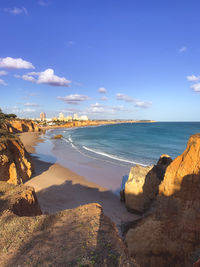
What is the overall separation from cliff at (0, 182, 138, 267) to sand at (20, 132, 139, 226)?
5.79 m

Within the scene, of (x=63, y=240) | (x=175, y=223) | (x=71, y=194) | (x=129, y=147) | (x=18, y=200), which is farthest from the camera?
(x=129, y=147)

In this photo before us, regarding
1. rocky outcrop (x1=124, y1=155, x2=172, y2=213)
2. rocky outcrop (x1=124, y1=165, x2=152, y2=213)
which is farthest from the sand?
rocky outcrop (x1=124, y1=155, x2=172, y2=213)

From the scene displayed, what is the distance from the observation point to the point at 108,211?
34.8 ft

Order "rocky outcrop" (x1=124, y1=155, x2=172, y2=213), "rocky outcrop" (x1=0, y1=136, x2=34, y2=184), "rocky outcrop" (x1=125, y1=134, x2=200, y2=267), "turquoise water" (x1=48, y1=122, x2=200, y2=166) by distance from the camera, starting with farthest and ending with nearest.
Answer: "turquoise water" (x1=48, y1=122, x2=200, y2=166) < "rocky outcrop" (x1=0, y1=136, x2=34, y2=184) < "rocky outcrop" (x1=124, y1=155, x2=172, y2=213) < "rocky outcrop" (x1=125, y1=134, x2=200, y2=267)

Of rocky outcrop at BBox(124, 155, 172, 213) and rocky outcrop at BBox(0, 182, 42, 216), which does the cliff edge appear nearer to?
rocky outcrop at BBox(0, 182, 42, 216)

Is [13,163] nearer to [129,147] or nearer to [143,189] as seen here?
[143,189]

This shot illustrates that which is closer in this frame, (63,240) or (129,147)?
(63,240)

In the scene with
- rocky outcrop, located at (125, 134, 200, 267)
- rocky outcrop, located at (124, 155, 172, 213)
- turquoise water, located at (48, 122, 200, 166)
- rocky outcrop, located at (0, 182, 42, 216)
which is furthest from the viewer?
turquoise water, located at (48, 122, 200, 166)

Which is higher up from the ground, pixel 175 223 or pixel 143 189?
pixel 175 223

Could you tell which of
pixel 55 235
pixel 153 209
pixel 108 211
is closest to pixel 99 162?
pixel 108 211

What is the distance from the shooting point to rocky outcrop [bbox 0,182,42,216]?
5754mm

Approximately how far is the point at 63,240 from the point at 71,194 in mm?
9910

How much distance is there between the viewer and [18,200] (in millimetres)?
6102

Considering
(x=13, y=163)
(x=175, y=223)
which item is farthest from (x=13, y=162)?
(x=175, y=223)
